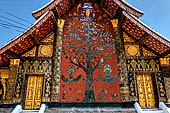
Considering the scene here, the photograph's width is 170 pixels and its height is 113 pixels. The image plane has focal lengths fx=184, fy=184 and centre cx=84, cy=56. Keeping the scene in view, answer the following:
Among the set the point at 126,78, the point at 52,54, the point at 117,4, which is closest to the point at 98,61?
the point at 126,78

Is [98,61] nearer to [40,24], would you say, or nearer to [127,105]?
[127,105]

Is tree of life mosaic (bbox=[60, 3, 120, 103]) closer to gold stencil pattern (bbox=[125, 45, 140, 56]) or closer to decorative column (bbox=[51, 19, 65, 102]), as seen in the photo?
decorative column (bbox=[51, 19, 65, 102])

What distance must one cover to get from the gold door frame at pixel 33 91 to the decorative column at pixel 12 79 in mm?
498

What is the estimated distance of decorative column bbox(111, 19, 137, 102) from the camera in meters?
7.08

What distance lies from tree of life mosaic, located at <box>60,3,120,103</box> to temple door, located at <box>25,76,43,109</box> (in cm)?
94

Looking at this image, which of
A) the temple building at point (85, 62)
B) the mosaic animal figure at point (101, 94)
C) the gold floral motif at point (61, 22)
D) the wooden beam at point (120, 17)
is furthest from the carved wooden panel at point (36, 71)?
the wooden beam at point (120, 17)

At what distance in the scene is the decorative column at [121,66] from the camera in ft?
23.2

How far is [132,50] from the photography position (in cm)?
805

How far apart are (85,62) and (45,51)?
1835mm

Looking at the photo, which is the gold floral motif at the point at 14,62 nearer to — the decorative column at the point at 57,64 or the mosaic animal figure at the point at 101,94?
the decorative column at the point at 57,64

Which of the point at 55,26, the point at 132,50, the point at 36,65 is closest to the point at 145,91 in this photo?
the point at 132,50

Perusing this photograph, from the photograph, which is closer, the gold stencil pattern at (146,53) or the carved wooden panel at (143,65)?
the carved wooden panel at (143,65)

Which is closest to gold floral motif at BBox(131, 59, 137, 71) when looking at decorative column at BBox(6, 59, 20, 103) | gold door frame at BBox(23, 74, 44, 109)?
gold door frame at BBox(23, 74, 44, 109)

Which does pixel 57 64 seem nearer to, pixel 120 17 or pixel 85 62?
pixel 85 62
